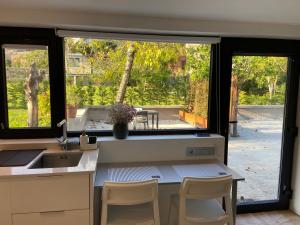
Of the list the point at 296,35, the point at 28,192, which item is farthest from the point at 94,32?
the point at 296,35

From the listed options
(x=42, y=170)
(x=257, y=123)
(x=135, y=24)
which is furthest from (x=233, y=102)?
(x=42, y=170)

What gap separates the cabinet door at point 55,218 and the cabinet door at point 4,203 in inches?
2.1

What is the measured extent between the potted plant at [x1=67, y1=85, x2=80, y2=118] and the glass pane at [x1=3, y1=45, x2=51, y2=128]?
0.66 feet

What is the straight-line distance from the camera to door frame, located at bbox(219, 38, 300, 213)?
9.84 feet

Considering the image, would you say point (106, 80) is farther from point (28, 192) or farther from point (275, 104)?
point (275, 104)

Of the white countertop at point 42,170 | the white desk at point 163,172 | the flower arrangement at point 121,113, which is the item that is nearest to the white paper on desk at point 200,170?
the white desk at point 163,172

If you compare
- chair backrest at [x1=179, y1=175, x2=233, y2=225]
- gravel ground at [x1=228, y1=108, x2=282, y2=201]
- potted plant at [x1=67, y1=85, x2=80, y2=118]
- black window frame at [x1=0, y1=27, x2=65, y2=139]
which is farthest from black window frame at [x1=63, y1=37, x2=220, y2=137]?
chair backrest at [x1=179, y1=175, x2=233, y2=225]

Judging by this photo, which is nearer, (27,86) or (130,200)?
(130,200)

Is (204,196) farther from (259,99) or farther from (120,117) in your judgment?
(259,99)

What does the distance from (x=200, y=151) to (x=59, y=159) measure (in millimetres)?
1441

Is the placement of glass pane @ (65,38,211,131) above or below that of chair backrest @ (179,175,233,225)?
above

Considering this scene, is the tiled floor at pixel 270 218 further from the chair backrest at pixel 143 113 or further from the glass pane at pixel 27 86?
the glass pane at pixel 27 86

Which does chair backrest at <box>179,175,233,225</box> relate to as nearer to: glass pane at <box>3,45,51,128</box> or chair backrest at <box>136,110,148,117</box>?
chair backrest at <box>136,110,148,117</box>

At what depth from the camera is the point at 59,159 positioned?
8.04ft
